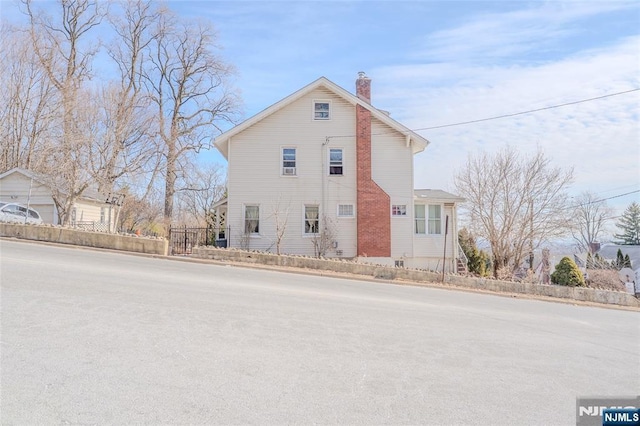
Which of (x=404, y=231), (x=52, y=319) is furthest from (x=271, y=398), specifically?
(x=404, y=231)

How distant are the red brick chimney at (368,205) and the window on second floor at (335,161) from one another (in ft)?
2.97

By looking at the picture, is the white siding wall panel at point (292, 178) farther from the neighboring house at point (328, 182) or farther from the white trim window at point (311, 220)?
the white trim window at point (311, 220)

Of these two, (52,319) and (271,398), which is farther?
(52,319)

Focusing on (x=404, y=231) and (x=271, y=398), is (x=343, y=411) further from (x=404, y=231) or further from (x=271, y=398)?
(x=404, y=231)

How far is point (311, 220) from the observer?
2247cm

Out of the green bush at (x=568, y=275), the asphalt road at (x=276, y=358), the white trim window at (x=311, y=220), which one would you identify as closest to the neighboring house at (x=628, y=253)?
the green bush at (x=568, y=275)

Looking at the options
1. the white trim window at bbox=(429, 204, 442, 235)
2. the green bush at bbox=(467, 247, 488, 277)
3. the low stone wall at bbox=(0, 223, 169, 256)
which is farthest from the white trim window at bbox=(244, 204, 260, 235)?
the green bush at bbox=(467, 247, 488, 277)

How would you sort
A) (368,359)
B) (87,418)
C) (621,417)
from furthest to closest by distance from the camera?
(368,359) < (621,417) < (87,418)

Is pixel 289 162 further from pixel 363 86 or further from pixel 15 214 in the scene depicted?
pixel 15 214

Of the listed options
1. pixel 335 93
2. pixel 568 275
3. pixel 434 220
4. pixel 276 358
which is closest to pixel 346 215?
pixel 434 220

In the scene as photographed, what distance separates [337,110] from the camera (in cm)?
2291

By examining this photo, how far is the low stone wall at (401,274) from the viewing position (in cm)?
1689

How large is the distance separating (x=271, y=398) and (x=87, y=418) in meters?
1.67

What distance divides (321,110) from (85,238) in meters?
12.2
